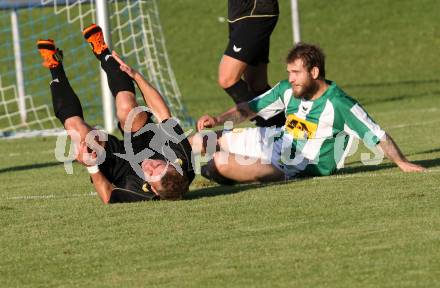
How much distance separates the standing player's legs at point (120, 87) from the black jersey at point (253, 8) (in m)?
1.72

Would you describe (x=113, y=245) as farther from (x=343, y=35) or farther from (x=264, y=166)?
(x=343, y=35)

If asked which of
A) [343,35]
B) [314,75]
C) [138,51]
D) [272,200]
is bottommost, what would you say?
[343,35]

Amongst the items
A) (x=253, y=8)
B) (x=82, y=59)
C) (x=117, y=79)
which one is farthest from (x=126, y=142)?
(x=82, y=59)

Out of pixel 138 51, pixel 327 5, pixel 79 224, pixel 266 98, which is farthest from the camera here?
pixel 327 5

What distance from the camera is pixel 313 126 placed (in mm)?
8578

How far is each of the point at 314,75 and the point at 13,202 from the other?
258 centimetres

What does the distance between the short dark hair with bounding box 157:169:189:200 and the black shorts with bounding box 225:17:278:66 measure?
8.07 ft

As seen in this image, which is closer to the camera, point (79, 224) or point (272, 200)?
point (79, 224)

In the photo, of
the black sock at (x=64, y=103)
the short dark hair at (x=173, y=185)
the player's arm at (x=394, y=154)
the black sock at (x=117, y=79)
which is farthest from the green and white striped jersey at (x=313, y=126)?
the black sock at (x=64, y=103)

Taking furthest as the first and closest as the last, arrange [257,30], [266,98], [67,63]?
[67,63] → [257,30] → [266,98]

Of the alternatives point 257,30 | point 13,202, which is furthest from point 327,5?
point 13,202

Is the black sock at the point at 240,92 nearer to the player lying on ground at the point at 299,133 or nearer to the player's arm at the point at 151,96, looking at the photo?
the player lying on ground at the point at 299,133

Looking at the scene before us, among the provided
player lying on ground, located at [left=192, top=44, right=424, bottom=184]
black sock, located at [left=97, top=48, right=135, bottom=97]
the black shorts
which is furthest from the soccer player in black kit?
black sock, located at [left=97, top=48, right=135, bottom=97]

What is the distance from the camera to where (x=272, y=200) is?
757 centimetres
